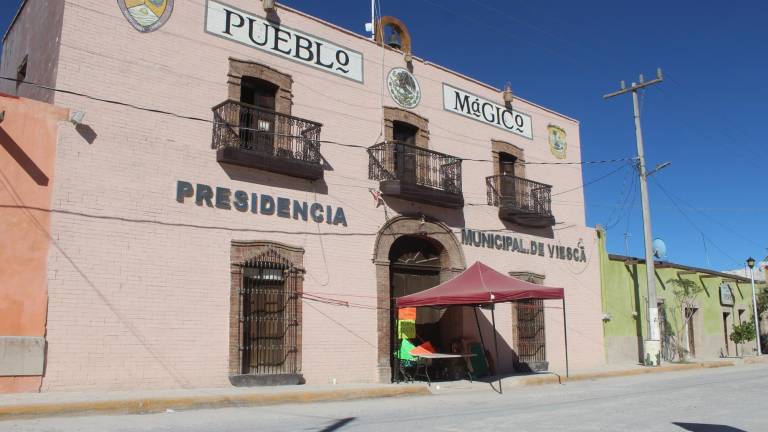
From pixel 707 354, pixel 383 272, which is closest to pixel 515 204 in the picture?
pixel 383 272

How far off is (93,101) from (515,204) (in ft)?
35.6

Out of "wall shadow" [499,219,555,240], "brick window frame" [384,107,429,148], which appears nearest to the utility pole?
"wall shadow" [499,219,555,240]

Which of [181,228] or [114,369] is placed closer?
[114,369]

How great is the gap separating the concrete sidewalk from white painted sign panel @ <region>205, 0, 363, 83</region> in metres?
6.67

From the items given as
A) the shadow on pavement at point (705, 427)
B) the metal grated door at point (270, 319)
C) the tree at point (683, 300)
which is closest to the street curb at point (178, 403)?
the metal grated door at point (270, 319)

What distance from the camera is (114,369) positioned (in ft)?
35.7

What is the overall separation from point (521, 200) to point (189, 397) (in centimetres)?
1110

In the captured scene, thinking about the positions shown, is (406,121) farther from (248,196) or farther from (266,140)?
(248,196)

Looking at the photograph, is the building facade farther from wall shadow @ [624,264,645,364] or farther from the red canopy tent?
wall shadow @ [624,264,645,364]

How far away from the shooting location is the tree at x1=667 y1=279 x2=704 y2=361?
24453mm

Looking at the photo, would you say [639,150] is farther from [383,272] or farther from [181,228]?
[181,228]

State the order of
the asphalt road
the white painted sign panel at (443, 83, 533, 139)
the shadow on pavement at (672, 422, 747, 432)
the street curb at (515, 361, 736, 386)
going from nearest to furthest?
the shadow on pavement at (672, 422, 747, 432), the asphalt road, the street curb at (515, 361, 736, 386), the white painted sign panel at (443, 83, 533, 139)

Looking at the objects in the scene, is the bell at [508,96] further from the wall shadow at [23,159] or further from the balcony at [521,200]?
the wall shadow at [23,159]

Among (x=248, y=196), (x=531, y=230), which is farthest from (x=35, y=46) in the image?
(x=531, y=230)
